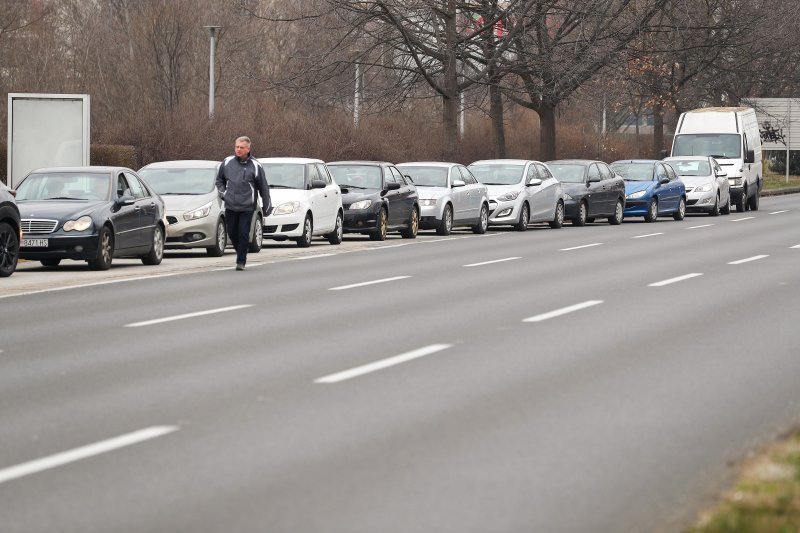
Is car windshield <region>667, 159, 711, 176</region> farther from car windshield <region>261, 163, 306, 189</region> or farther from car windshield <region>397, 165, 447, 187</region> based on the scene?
car windshield <region>261, 163, 306, 189</region>

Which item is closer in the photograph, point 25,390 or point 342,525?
point 342,525

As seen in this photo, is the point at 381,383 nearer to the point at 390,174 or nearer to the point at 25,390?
the point at 25,390

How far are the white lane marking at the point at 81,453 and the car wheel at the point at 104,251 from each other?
12996 mm

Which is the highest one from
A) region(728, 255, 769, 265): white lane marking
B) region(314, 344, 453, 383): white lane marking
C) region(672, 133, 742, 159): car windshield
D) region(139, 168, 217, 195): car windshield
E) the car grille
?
region(672, 133, 742, 159): car windshield

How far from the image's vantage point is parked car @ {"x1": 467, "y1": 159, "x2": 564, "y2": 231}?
34.4 meters

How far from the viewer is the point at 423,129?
50000 millimetres

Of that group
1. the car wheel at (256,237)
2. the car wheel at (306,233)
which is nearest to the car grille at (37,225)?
the car wheel at (256,237)

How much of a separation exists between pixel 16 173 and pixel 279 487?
74.2ft

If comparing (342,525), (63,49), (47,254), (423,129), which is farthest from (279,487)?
(63,49)

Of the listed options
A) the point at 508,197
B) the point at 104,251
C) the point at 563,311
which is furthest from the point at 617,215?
the point at 563,311

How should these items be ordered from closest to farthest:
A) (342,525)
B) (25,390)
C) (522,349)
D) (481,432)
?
(342,525) → (481,432) → (25,390) → (522,349)

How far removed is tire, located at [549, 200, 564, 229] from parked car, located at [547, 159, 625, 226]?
951 mm

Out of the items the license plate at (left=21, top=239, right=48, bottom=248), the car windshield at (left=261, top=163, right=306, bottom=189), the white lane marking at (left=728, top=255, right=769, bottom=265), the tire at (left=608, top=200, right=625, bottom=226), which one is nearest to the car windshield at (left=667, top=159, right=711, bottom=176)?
the tire at (left=608, top=200, right=625, bottom=226)

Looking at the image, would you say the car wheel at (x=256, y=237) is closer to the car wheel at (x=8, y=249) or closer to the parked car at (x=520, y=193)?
the car wheel at (x=8, y=249)
